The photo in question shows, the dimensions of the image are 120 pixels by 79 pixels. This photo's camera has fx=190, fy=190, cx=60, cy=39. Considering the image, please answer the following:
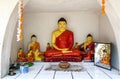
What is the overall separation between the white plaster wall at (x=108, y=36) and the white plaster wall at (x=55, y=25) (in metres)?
0.23

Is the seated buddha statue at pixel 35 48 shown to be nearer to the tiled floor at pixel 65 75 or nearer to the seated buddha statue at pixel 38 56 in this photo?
the seated buddha statue at pixel 38 56

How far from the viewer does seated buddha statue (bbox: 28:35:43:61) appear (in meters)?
3.60

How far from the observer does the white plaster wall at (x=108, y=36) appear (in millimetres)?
2972

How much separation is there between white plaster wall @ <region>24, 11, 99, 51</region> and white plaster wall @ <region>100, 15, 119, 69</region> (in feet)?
0.76

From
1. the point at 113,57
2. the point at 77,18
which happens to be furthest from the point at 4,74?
the point at 77,18

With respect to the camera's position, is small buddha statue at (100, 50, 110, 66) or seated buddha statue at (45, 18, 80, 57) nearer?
small buddha statue at (100, 50, 110, 66)

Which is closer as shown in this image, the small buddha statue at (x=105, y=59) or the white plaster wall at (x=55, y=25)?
the small buddha statue at (x=105, y=59)

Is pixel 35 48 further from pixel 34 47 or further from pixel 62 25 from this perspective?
pixel 62 25

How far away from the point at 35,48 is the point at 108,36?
4.60 ft

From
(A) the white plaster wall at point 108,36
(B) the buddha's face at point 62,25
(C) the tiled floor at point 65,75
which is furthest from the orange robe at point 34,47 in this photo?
(A) the white plaster wall at point 108,36

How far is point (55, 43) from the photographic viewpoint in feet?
12.5

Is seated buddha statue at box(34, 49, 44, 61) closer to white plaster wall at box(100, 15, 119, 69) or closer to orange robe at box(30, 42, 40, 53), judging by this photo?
orange robe at box(30, 42, 40, 53)

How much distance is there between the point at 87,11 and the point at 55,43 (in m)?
0.91

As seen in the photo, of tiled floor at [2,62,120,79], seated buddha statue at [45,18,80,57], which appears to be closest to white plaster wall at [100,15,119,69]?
tiled floor at [2,62,120,79]
